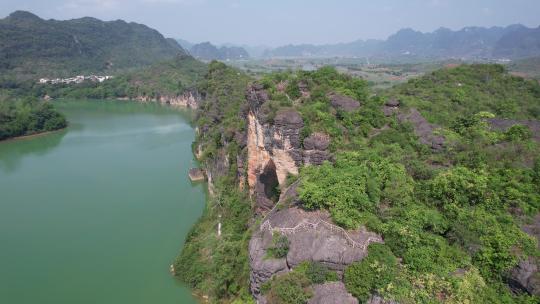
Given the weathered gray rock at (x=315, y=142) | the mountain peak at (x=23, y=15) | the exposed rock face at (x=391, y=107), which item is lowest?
the weathered gray rock at (x=315, y=142)

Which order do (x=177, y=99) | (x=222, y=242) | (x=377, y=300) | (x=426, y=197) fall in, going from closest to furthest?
1. (x=377, y=300)
2. (x=426, y=197)
3. (x=222, y=242)
4. (x=177, y=99)

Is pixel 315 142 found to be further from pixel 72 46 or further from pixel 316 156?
pixel 72 46

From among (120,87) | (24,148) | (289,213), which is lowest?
(24,148)

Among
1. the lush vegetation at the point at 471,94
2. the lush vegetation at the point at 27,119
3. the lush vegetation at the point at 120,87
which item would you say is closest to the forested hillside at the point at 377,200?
the lush vegetation at the point at 471,94

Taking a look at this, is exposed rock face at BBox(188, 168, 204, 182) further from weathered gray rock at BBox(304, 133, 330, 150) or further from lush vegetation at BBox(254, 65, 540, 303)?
weathered gray rock at BBox(304, 133, 330, 150)

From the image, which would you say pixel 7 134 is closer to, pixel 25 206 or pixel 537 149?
pixel 25 206

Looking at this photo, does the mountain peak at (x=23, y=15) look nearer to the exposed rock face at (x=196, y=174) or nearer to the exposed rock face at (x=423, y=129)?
the exposed rock face at (x=196, y=174)

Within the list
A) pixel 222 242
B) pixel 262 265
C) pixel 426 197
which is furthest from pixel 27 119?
pixel 426 197

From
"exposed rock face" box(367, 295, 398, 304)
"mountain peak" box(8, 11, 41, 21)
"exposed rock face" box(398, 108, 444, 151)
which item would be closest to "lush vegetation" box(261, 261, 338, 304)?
"exposed rock face" box(367, 295, 398, 304)
